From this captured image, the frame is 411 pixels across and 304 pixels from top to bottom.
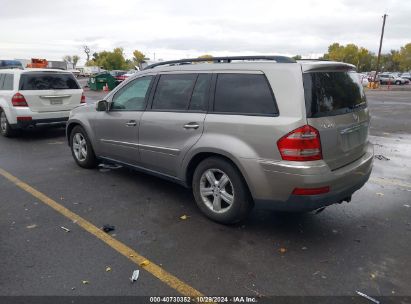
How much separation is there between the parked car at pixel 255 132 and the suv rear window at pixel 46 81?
16.4 ft

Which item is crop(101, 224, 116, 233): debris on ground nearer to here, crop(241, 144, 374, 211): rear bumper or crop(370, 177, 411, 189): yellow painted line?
crop(241, 144, 374, 211): rear bumper

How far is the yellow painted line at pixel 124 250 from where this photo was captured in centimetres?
296

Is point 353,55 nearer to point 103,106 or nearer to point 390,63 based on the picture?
point 390,63

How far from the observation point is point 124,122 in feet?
16.9

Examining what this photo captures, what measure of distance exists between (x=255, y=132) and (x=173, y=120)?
123 centimetres

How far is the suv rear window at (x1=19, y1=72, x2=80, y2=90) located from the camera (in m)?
8.65

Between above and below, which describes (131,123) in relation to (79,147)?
above

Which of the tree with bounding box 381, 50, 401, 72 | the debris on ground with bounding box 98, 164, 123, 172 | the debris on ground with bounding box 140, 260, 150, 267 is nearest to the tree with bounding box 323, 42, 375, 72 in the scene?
the tree with bounding box 381, 50, 401, 72

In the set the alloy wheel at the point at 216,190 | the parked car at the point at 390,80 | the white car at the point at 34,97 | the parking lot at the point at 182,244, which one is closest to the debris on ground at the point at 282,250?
the parking lot at the point at 182,244

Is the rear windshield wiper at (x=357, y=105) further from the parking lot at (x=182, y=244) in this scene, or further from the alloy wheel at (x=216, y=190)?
the alloy wheel at (x=216, y=190)

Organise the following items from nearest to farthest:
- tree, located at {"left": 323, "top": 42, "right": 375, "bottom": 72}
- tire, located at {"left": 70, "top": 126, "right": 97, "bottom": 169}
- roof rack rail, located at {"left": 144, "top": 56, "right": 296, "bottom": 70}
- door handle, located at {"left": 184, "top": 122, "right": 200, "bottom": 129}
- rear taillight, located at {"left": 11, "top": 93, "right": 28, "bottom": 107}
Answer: roof rack rail, located at {"left": 144, "top": 56, "right": 296, "bottom": 70}, door handle, located at {"left": 184, "top": 122, "right": 200, "bottom": 129}, tire, located at {"left": 70, "top": 126, "right": 97, "bottom": 169}, rear taillight, located at {"left": 11, "top": 93, "right": 28, "bottom": 107}, tree, located at {"left": 323, "top": 42, "right": 375, "bottom": 72}

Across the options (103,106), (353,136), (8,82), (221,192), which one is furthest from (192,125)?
(8,82)

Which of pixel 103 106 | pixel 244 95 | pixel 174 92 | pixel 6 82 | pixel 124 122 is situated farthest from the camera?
pixel 6 82

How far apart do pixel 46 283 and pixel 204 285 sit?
1.30m
